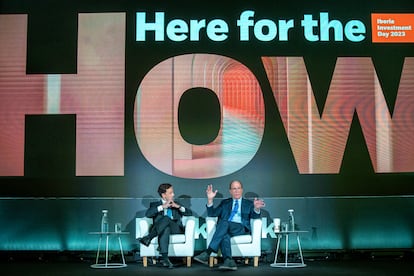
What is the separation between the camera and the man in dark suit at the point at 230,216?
6219mm

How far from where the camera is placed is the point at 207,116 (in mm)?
7340

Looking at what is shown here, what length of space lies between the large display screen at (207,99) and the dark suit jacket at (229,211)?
68 centimetres

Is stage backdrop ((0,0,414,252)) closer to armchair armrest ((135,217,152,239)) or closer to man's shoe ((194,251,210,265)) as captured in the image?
man's shoe ((194,251,210,265))

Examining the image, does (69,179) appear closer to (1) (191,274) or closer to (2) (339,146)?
(1) (191,274)

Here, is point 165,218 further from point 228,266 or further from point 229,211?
point 228,266

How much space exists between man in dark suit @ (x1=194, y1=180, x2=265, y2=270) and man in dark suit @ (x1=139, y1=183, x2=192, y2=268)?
35 centimetres

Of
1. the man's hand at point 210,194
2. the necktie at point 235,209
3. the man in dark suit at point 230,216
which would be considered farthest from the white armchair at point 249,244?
the man's hand at point 210,194

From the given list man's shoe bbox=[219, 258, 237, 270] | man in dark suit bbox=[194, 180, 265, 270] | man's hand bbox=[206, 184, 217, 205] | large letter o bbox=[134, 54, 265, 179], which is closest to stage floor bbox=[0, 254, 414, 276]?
man's shoe bbox=[219, 258, 237, 270]

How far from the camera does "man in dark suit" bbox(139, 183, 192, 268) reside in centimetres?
629

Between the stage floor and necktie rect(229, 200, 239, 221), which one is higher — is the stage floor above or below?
below

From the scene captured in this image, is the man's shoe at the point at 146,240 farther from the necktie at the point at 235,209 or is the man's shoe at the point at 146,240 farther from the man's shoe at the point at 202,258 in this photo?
the necktie at the point at 235,209

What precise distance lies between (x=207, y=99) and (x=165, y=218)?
169 cm

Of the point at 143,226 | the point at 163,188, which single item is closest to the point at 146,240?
the point at 143,226

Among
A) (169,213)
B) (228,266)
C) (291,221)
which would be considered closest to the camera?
(228,266)
